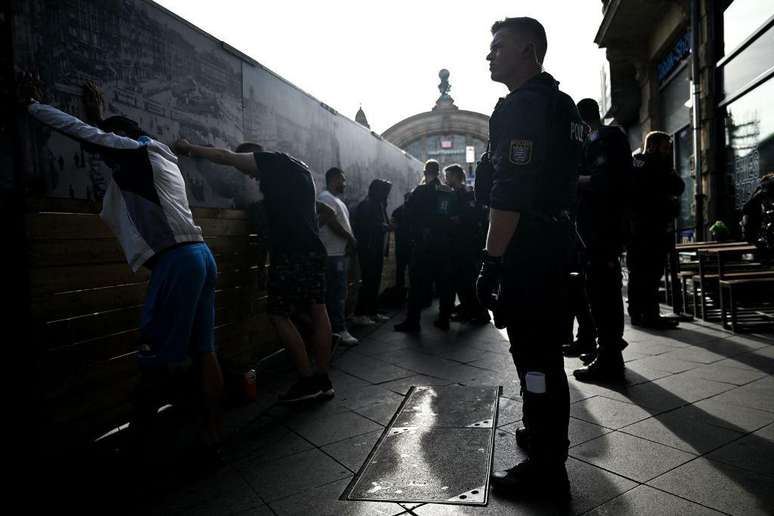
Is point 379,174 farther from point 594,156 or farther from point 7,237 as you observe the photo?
point 7,237

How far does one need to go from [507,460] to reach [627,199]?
8.11ft

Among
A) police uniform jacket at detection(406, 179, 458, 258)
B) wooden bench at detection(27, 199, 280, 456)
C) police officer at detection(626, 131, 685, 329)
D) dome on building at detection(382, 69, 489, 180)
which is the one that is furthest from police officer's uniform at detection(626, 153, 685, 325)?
dome on building at detection(382, 69, 489, 180)

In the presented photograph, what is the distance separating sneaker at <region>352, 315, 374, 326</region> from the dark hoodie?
2.69ft

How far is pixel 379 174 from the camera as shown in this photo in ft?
28.3

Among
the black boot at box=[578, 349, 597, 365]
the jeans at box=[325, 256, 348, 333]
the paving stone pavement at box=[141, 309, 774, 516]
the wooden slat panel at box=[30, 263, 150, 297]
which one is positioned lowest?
the paving stone pavement at box=[141, 309, 774, 516]

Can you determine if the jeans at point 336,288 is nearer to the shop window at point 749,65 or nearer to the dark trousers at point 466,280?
the dark trousers at point 466,280

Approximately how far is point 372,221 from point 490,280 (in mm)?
4549

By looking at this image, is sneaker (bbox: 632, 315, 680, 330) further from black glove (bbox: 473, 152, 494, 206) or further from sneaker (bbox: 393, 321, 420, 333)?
black glove (bbox: 473, 152, 494, 206)

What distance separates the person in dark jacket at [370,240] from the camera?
259 inches

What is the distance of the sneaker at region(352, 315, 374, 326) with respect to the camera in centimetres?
654

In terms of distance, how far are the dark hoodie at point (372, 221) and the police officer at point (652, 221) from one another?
2.93 metres

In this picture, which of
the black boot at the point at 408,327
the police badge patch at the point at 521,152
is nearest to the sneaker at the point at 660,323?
the black boot at the point at 408,327

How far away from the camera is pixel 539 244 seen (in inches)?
82.3

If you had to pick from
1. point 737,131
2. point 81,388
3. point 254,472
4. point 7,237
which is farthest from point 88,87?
point 737,131
